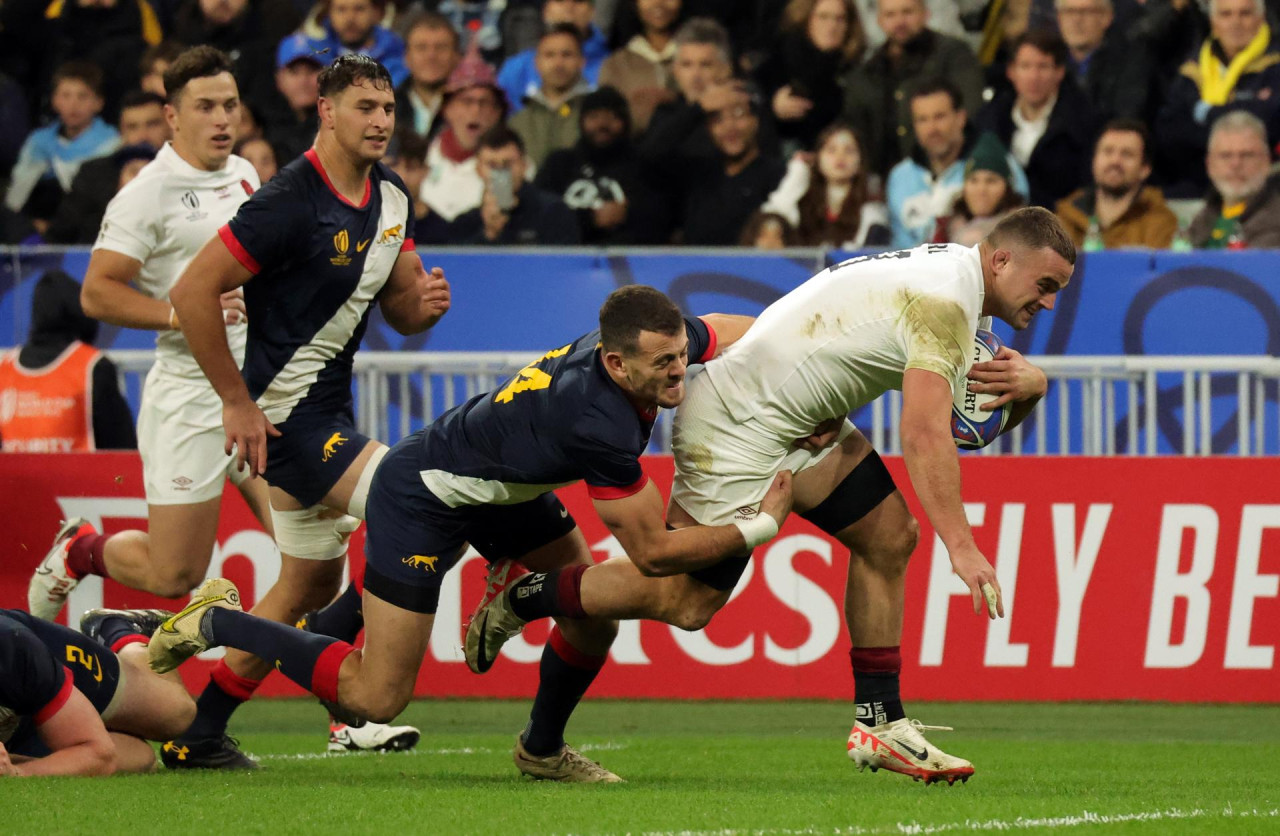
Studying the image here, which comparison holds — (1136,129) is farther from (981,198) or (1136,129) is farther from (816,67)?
(816,67)

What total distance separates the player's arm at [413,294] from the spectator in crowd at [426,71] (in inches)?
248

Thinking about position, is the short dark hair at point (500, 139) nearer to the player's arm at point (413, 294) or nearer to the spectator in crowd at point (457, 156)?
the spectator in crowd at point (457, 156)

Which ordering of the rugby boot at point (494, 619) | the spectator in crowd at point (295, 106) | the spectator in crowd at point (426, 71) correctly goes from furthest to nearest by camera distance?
the spectator in crowd at point (426, 71)
the spectator in crowd at point (295, 106)
the rugby boot at point (494, 619)

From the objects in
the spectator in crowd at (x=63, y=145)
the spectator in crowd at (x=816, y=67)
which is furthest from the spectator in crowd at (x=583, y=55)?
the spectator in crowd at (x=63, y=145)

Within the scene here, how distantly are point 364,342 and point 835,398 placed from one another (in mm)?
4824

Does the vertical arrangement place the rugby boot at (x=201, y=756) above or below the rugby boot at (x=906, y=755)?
below

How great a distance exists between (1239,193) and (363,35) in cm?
651

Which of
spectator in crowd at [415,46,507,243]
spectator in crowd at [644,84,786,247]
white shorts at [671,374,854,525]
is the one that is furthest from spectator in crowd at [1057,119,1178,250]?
white shorts at [671,374,854,525]

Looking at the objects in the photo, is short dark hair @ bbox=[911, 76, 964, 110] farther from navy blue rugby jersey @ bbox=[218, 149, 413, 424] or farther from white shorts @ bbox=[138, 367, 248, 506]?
white shorts @ bbox=[138, 367, 248, 506]

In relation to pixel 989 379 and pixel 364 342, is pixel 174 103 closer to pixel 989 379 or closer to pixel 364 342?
pixel 364 342

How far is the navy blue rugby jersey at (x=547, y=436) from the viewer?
19.5 ft

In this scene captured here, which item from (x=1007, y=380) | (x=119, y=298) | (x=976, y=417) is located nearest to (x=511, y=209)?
(x=119, y=298)

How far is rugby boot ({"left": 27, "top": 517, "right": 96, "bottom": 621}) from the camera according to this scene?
8.36 m

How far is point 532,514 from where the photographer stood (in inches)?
261
